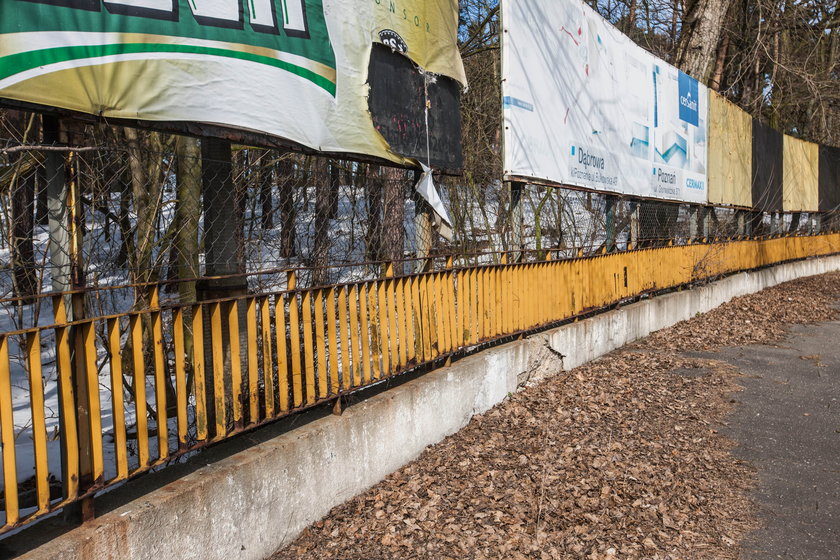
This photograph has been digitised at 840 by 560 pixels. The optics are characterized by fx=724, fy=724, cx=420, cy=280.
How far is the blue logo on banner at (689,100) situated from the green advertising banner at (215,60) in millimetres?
8838

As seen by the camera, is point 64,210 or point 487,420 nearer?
point 64,210

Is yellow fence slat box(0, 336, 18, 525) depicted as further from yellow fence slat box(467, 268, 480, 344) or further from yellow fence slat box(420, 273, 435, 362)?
yellow fence slat box(467, 268, 480, 344)

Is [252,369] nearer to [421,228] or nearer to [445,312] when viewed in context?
[445,312]

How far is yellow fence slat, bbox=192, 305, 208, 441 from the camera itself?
3.32 meters

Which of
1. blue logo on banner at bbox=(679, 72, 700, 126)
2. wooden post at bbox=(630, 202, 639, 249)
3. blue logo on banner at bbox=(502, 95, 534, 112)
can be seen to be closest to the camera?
blue logo on banner at bbox=(502, 95, 534, 112)

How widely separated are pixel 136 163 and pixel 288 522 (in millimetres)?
3491

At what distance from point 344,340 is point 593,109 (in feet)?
20.6

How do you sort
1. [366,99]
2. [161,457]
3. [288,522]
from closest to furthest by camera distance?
[161,457], [288,522], [366,99]

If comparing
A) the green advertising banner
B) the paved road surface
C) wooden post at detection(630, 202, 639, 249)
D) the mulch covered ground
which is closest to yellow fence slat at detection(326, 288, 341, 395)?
the mulch covered ground

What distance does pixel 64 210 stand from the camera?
2.95 meters

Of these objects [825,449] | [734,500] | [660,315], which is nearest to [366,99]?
[734,500]

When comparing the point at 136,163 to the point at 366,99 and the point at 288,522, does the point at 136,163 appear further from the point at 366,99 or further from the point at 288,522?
the point at 288,522

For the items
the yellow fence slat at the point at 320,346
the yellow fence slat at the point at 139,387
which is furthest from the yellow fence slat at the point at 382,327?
the yellow fence slat at the point at 139,387

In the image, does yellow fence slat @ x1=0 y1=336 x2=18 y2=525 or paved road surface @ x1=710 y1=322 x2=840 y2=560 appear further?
paved road surface @ x1=710 y1=322 x2=840 y2=560
